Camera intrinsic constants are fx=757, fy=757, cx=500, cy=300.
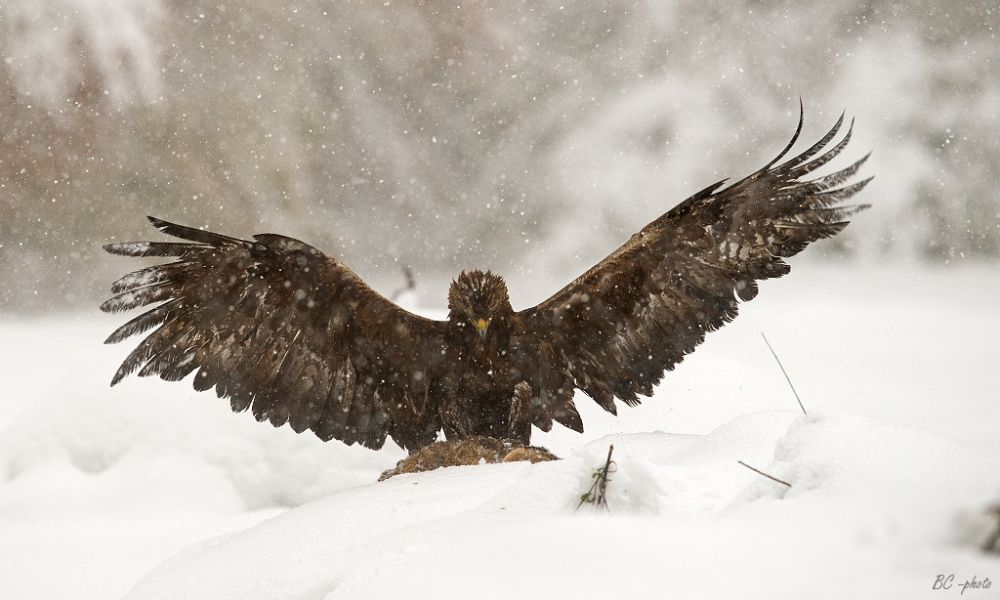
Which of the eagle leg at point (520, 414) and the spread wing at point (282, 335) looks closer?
the spread wing at point (282, 335)

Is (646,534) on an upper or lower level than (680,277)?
lower

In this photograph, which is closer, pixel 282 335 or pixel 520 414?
pixel 282 335

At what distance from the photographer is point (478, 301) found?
4035mm

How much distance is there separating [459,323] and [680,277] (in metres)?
1.22

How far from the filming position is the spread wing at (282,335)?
367 centimetres

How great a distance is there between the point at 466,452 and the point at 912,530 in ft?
8.29

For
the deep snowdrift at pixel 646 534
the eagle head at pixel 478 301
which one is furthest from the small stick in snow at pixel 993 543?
the eagle head at pixel 478 301

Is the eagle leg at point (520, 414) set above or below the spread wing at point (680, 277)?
below

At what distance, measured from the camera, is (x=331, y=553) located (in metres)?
2.15

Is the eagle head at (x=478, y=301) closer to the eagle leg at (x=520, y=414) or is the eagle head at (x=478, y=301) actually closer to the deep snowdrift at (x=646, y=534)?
the eagle leg at (x=520, y=414)

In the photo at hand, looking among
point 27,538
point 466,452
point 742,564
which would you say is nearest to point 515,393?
point 466,452

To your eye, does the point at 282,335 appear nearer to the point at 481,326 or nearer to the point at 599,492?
the point at 481,326

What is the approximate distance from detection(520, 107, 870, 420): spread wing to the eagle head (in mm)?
175

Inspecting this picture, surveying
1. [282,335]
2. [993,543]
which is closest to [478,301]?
[282,335]
